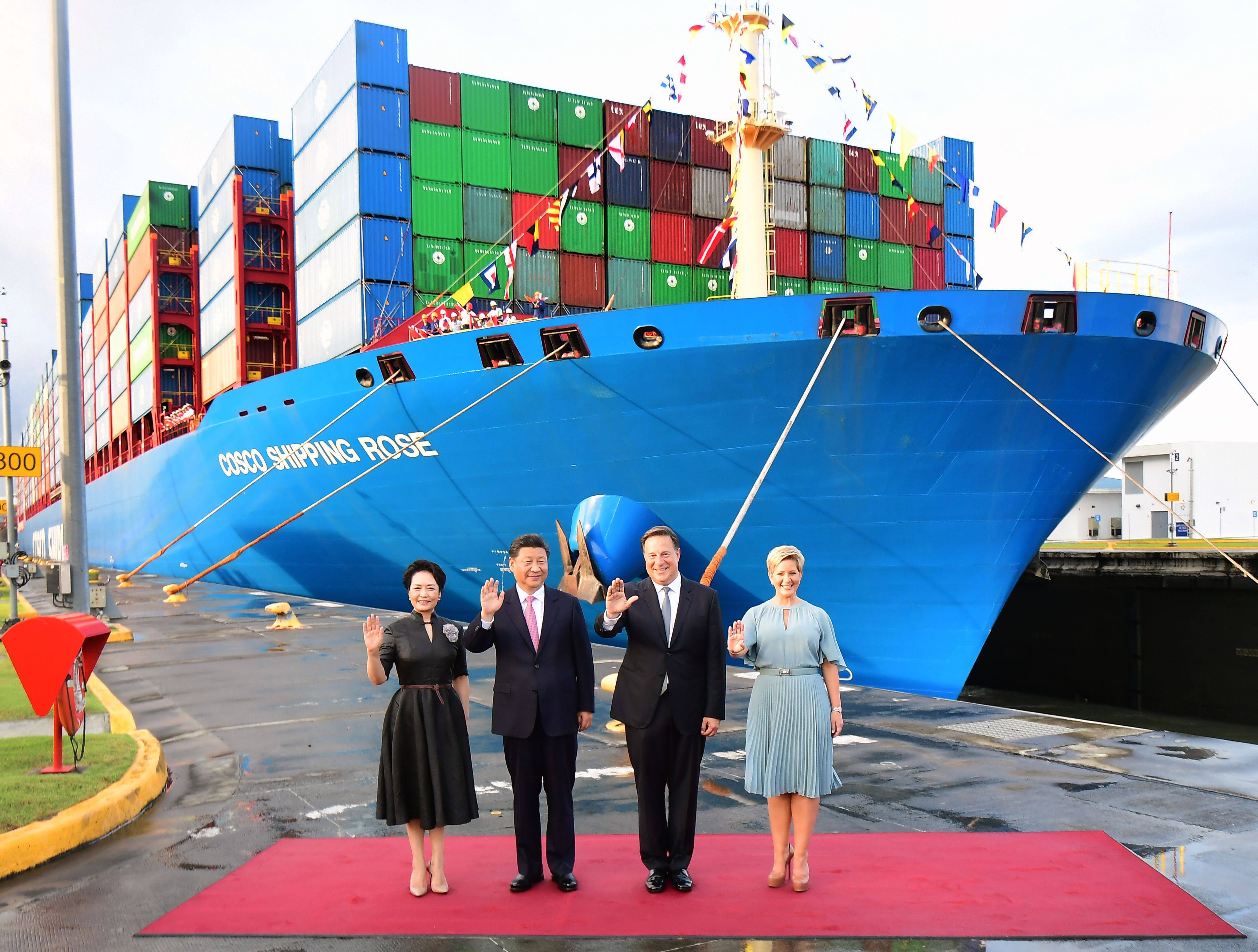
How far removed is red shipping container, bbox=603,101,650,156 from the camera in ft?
65.3

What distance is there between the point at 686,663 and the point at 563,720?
1.93ft

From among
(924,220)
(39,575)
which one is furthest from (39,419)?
(924,220)

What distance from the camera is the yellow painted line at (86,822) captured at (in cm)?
446

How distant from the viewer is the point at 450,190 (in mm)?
18641

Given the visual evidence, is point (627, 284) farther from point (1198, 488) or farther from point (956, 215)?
point (1198, 488)

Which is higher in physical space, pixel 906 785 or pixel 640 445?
pixel 640 445

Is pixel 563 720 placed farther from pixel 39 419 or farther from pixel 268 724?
pixel 39 419

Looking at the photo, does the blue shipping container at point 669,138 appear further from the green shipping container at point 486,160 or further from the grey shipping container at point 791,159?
the green shipping container at point 486,160

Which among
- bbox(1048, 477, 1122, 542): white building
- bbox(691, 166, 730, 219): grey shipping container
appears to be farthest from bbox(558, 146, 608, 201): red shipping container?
bbox(1048, 477, 1122, 542): white building

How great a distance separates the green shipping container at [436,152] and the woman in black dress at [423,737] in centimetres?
1570

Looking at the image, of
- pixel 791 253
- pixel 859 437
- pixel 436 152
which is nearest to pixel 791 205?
pixel 791 253

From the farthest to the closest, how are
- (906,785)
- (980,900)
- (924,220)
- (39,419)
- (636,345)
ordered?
(39,419) → (924,220) → (636,345) → (906,785) → (980,900)

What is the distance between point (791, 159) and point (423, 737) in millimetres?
18704

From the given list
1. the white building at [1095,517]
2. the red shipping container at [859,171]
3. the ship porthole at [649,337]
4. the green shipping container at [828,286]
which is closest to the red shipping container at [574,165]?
the green shipping container at [828,286]
